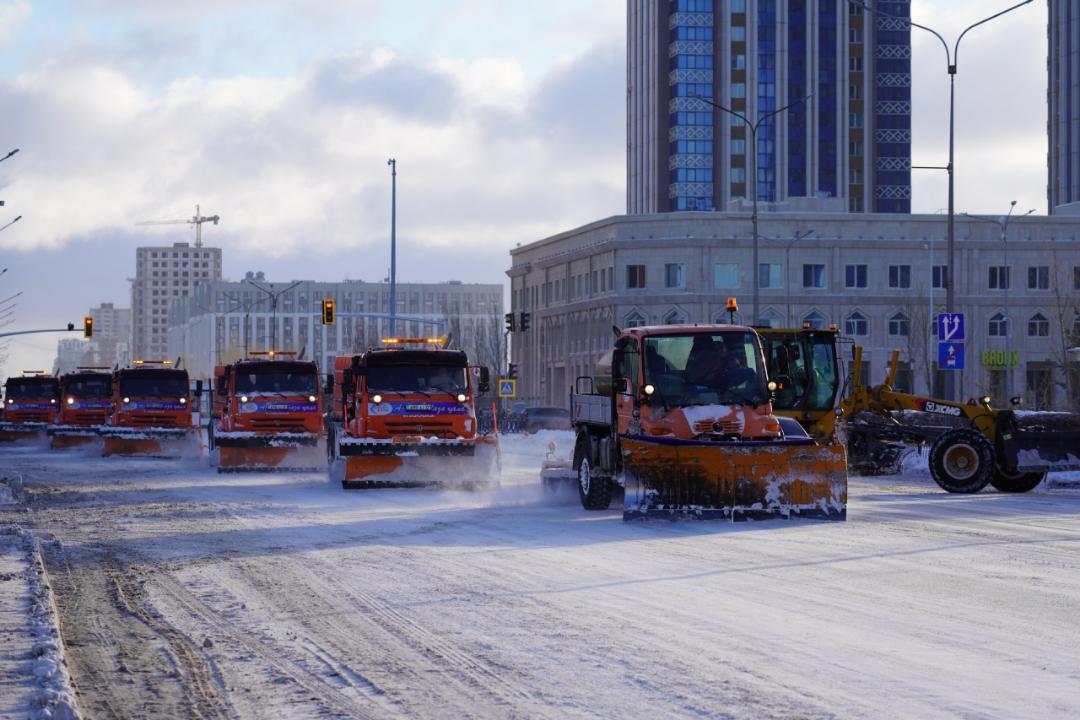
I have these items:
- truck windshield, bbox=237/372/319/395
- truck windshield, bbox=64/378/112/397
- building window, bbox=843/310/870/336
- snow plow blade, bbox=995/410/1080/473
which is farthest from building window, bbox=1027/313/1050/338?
snow plow blade, bbox=995/410/1080/473

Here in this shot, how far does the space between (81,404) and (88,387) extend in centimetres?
55

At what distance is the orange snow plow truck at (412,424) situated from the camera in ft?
88.5

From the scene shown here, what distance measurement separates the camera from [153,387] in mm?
43250

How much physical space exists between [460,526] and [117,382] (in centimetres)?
2601

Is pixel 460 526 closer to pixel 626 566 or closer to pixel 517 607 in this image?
pixel 626 566

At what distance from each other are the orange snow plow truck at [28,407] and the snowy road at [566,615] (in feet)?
118

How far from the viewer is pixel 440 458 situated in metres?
27.0

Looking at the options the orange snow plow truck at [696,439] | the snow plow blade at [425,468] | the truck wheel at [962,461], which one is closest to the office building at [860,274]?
the snow plow blade at [425,468]

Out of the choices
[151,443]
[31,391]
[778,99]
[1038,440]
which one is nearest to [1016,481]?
[1038,440]

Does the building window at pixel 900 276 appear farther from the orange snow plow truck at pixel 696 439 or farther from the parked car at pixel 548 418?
the orange snow plow truck at pixel 696 439

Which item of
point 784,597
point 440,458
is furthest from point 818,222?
point 784,597

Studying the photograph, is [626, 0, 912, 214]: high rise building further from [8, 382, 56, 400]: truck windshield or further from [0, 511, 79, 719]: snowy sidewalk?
[0, 511, 79, 719]: snowy sidewalk

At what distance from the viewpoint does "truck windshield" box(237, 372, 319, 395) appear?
34500 mm

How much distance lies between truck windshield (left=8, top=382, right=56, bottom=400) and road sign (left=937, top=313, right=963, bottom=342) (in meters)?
31.7
